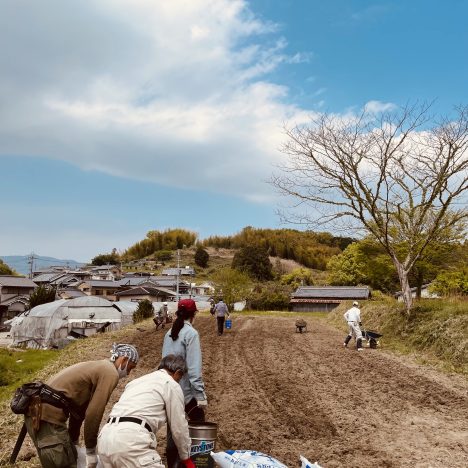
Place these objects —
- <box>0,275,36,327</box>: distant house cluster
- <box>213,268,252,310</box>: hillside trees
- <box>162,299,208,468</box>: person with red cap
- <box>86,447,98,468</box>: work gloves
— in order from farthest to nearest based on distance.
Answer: <box>0,275,36,327</box>: distant house cluster, <box>213,268,252,310</box>: hillside trees, <box>162,299,208,468</box>: person with red cap, <box>86,447,98,468</box>: work gloves

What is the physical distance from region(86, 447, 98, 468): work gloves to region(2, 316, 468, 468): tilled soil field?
263 centimetres

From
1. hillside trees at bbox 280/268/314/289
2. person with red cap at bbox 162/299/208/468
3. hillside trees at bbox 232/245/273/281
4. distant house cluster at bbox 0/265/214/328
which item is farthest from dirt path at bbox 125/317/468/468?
hillside trees at bbox 232/245/273/281

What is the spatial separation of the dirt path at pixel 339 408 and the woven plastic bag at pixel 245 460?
1.99 metres

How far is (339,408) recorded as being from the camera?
920cm

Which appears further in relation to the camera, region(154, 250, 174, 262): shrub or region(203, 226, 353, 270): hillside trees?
region(154, 250, 174, 262): shrub

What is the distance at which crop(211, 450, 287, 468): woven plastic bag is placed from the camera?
4426 millimetres

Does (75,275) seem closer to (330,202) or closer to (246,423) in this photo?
(330,202)

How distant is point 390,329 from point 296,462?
1465 centimetres

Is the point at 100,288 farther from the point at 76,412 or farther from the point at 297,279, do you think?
the point at 76,412

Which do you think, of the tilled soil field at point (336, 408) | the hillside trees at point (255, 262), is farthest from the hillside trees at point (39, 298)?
the hillside trees at point (255, 262)

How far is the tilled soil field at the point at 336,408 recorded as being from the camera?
683 cm

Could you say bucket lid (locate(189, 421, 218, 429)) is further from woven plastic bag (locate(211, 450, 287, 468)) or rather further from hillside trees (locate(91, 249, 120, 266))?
hillside trees (locate(91, 249, 120, 266))

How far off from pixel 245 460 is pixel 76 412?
1.51 m

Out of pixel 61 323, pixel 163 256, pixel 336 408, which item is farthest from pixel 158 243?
pixel 336 408
